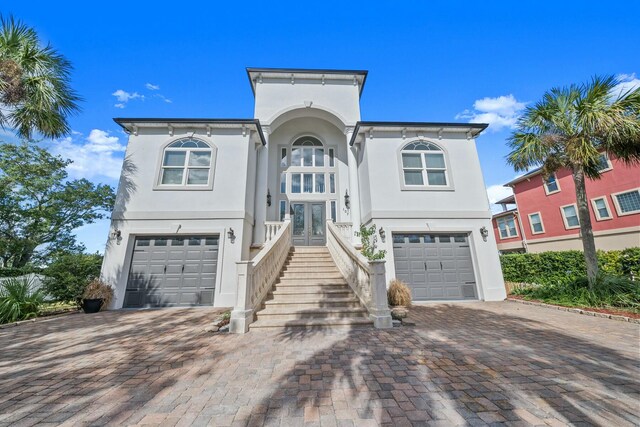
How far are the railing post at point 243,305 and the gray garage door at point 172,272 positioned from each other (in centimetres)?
398

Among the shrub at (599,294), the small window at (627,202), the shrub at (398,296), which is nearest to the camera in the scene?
the shrub at (599,294)

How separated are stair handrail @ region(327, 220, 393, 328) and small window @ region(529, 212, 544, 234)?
20866 mm

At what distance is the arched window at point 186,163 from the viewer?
9.66 m

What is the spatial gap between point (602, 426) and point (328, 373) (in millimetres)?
2728

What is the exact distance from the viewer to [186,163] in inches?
385

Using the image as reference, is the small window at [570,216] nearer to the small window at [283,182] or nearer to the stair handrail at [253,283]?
the small window at [283,182]

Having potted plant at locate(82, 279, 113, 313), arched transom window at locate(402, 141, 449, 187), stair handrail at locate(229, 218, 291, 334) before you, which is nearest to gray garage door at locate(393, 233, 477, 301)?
arched transom window at locate(402, 141, 449, 187)

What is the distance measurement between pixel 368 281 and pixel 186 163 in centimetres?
878

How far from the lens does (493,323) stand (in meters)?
5.75

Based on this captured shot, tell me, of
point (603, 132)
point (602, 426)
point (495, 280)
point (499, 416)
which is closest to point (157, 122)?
point (499, 416)

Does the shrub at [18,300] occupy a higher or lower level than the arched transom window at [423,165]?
lower

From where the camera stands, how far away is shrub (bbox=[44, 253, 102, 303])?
26.6 ft

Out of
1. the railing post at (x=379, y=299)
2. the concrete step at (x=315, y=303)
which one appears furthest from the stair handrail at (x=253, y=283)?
the railing post at (x=379, y=299)

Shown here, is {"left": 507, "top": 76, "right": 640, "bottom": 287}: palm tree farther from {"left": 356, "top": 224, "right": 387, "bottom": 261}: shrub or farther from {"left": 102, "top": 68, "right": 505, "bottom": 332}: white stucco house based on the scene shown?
{"left": 356, "top": 224, "right": 387, "bottom": 261}: shrub
